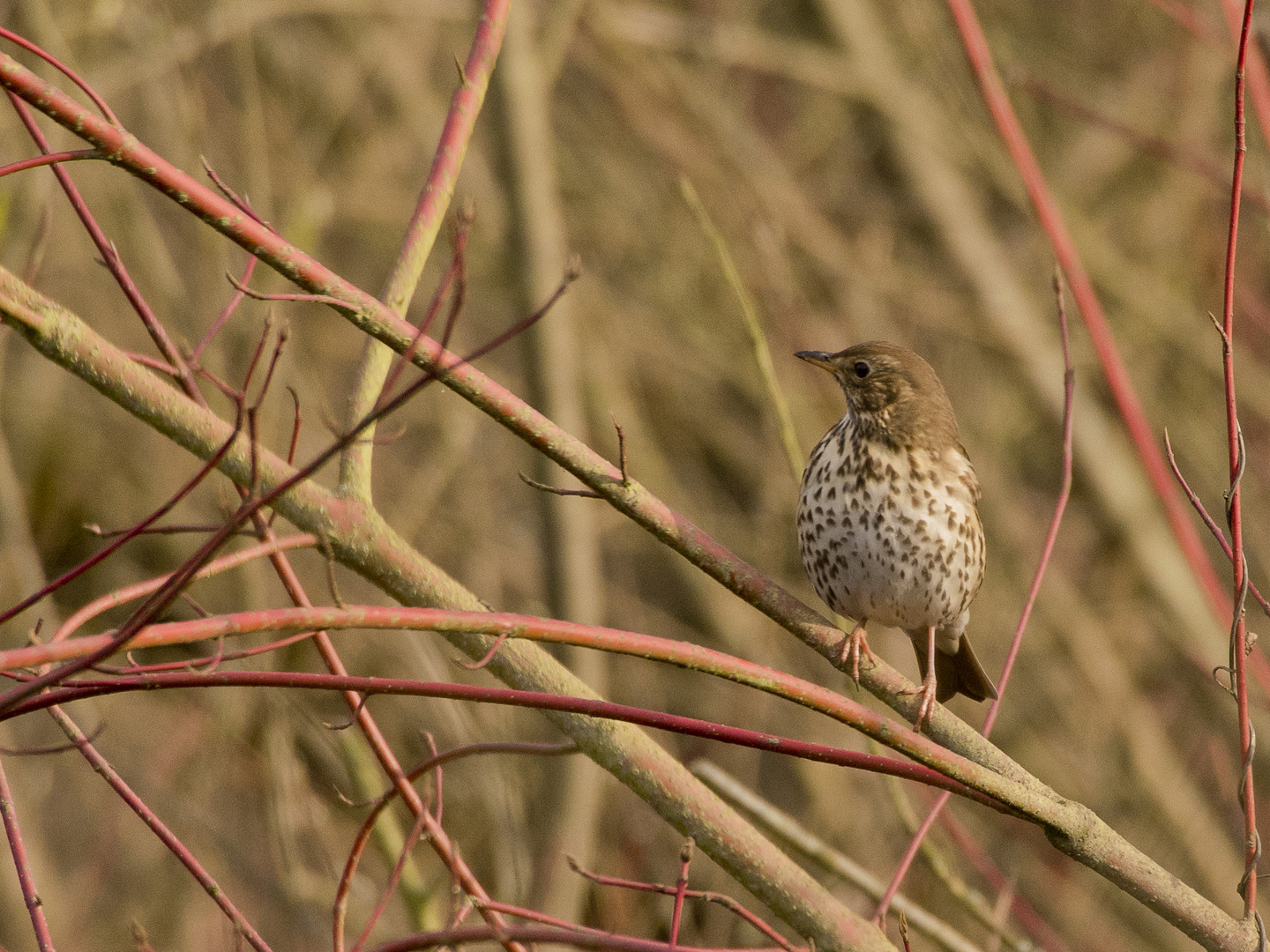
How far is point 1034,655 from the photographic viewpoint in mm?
6578

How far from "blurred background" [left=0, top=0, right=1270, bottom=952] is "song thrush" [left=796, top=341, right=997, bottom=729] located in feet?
6.19

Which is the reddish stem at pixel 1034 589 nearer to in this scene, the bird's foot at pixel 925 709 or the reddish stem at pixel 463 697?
the bird's foot at pixel 925 709

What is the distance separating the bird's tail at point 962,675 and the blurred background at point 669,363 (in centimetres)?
176

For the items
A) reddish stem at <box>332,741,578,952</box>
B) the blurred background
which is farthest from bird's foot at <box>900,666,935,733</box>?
the blurred background

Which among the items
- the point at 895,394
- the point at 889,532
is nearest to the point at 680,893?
the point at 889,532

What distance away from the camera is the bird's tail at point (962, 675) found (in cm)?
352

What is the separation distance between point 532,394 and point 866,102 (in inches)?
100

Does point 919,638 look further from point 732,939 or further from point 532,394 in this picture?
point 532,394

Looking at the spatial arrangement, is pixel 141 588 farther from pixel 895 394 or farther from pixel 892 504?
pixel 895 394

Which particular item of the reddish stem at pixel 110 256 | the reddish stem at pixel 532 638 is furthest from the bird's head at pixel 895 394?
the reddish stem at pixel 110 256

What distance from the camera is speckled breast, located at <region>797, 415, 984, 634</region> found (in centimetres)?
319

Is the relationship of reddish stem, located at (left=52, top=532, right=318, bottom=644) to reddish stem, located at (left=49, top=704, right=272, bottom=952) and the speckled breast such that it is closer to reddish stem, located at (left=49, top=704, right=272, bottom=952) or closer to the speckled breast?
reddish stem, located at (left=49, top=704, right=272, bottom=952)

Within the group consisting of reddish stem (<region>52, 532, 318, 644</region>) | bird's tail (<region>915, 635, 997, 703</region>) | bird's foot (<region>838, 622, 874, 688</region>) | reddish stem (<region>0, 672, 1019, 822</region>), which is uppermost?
bird's tail (<region>915, 635, 997, 703</region>)

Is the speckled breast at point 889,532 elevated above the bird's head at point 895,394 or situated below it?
below
